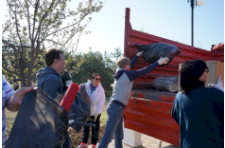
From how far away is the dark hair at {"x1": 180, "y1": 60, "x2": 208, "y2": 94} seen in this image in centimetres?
173

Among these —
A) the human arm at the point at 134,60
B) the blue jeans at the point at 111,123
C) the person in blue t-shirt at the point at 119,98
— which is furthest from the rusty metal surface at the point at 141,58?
the blue jeans at the point at 111,123

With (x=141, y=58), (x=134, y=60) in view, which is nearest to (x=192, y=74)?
(x=134, y=60)

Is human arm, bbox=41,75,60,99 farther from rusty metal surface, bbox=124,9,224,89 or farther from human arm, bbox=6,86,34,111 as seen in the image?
rusty metal surface, bbox=124,9,224,89

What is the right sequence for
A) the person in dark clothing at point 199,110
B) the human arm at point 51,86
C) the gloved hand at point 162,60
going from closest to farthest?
the person in dark clothing at point 199,110 → the human arm at point 51,86 → the gloved hand at point 162,60

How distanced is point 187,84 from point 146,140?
2860 mm

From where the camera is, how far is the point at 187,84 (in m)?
1.75

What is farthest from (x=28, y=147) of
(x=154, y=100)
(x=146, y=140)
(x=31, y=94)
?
(x=146, y=140)

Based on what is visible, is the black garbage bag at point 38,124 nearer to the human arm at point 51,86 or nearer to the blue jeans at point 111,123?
the human arm at point 51,86

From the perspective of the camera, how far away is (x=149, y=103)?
9.69ft

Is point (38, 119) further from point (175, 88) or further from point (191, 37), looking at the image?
point (191, 37)

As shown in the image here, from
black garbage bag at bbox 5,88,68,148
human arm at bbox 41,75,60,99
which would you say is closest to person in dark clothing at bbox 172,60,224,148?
black garbage bag at bbox 5,88,68,148

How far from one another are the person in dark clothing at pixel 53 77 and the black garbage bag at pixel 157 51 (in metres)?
1.55

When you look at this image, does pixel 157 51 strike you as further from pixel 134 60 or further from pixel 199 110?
pixel 199 110

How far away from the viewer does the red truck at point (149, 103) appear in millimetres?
2730
